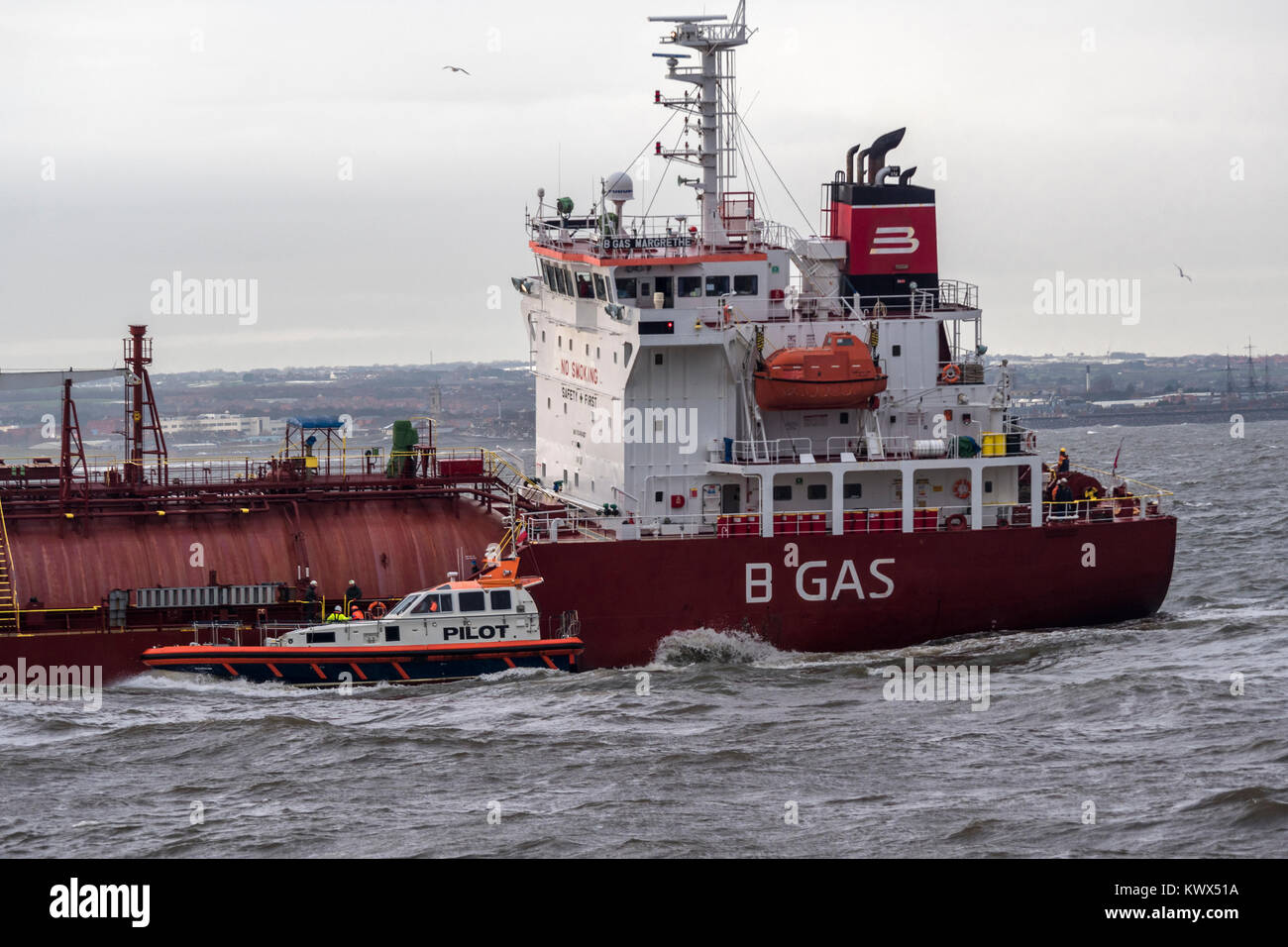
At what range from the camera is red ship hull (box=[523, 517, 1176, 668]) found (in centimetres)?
3688

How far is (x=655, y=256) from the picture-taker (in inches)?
1538

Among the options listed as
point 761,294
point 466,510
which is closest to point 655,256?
point 761,294

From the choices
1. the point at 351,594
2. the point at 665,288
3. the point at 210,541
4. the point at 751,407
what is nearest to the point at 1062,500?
the point at 751,407

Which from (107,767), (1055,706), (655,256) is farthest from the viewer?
(655,256)

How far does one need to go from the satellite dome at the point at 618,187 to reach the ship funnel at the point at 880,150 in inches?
235

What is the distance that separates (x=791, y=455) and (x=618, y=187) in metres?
7.09

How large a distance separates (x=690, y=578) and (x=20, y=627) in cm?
1359

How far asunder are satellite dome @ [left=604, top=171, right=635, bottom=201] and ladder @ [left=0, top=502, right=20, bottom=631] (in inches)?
583

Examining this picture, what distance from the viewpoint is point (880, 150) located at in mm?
42344

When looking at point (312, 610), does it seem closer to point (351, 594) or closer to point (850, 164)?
point (351, 594)

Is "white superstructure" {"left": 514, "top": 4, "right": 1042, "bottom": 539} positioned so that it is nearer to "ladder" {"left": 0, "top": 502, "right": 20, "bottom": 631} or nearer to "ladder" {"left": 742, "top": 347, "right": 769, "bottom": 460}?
"ladder" {"left": 742, "top": 347, "right": 769, "bottom": 460}

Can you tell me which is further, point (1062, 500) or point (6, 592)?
point (1062, 500)

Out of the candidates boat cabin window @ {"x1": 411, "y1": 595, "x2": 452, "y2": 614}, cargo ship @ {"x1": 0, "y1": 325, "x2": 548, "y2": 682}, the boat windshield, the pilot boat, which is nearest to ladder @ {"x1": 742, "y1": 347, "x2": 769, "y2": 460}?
cargo ship @ {"x1": 0, "y1": 325, "x2": 548, "y2": 682}
